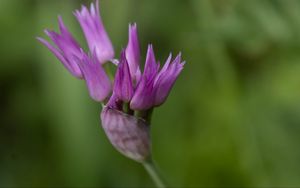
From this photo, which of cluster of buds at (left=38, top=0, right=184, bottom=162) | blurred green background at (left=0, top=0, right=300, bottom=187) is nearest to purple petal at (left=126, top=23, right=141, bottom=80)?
cluster of buds at (left=38, top=0, right=184, bottom=162)

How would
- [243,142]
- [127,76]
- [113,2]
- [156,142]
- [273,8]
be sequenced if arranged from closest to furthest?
[127,76] < [273,8] < [243,142] < [156,142] < [113,2]

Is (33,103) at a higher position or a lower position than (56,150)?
higher

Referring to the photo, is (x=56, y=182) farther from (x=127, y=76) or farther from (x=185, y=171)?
(x=127, y=76)

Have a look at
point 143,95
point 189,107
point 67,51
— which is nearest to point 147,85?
point 143,95

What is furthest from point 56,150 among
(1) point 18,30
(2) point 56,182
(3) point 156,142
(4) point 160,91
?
(4) point 160,91

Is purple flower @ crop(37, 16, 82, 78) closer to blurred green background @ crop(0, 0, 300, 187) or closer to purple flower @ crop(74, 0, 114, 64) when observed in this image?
purple flower @ crop(74, 0, 114, 64)

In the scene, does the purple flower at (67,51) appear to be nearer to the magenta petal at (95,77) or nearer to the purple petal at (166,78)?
the magenta petal at (95,77)

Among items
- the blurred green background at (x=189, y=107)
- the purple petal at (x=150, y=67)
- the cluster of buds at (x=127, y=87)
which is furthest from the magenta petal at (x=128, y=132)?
the blurred green background at (x=189, y=107)
